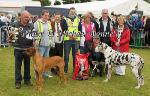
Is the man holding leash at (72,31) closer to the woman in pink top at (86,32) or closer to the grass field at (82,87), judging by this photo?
the woman in pink top at (86,32)

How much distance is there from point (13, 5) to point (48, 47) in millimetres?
36675

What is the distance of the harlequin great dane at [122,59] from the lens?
385 inches

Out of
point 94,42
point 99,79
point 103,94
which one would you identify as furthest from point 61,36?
point 103,94

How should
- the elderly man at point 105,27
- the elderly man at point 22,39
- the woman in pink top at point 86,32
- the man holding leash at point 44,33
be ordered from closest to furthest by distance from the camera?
the elderly man at point 22,39 → the man holding leash at point 44,33 → the woman in pink top at point 86,32 → the elderly man at point 105,27

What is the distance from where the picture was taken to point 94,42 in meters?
10.7

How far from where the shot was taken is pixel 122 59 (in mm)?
10047

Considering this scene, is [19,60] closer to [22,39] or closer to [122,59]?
[22,39]

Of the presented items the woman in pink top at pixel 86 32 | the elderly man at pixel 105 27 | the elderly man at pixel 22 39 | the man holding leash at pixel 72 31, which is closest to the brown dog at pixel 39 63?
the elderly man at pixel 22 39

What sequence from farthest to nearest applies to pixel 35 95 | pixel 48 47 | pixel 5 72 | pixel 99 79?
pixel 5 72, pixel 99 79, pixel 48 47, pixel 35 95

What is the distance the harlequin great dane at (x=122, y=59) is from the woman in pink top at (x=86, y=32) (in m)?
0.43

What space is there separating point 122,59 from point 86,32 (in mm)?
1419

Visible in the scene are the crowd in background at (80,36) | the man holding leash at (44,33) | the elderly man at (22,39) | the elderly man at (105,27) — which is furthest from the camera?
the elderly man at (105,27)

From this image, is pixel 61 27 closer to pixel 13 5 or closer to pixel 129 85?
pixel 129 85

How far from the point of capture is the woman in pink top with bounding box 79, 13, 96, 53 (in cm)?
1073
